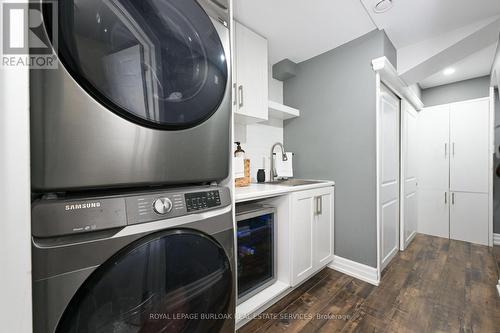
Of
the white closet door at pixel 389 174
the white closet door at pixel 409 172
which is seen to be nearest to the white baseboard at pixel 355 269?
the white closet door at pixel 389 174

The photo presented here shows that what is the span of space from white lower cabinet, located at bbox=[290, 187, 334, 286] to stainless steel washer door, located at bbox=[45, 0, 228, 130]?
1184 millimetres

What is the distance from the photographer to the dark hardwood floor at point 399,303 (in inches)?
55.3

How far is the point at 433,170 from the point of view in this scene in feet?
10.3

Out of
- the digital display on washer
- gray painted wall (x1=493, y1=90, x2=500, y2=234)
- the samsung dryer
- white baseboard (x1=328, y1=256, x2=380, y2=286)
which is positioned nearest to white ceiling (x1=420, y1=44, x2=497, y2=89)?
gray painted wall (x1=493, y1=90, x2=500, y2=234)

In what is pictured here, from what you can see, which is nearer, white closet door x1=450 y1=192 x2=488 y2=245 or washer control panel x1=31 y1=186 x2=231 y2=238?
washer control panel x1=31 y1=186 x2=231 y2=238

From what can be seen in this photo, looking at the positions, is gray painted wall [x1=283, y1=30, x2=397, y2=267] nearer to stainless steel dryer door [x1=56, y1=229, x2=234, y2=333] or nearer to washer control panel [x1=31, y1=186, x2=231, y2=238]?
stainless steel dryer door [x1=56, y1=229, x2=234, y2=333]

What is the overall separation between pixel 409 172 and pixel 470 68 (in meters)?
1.59

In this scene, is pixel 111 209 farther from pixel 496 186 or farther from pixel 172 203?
pixel 496 186

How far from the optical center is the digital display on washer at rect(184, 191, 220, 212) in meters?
0.73

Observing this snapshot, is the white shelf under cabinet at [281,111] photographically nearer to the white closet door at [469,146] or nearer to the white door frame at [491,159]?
the white door frame at [491,159]

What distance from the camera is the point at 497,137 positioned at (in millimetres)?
2266

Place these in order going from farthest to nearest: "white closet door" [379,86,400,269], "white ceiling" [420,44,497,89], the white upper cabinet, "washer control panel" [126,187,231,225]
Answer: "white ceiling" [420,44,497,89] < "white closet door" [379,86,400,269] < the white upper cabinet < "washer control panel" [126,187,231,225]

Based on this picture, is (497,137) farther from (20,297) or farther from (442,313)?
(20,297)

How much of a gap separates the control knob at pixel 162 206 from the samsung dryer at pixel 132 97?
6cm
